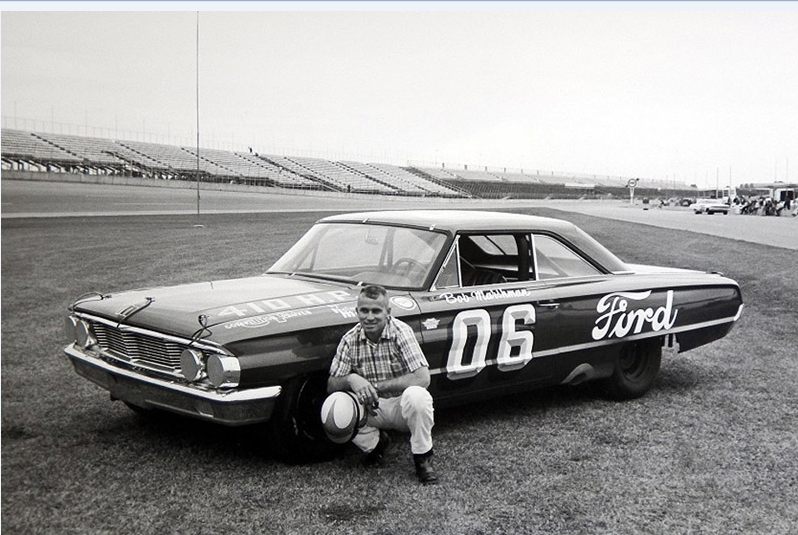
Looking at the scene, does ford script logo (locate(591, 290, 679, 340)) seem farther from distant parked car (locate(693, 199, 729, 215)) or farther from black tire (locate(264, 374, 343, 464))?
distant parked car (locate(693, 199, 729, 215))

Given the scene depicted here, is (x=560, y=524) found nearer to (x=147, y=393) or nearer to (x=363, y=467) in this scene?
(x=363, y=467)

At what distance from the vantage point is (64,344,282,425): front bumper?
11.0ft

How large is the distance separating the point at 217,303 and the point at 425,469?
1312 millimetres

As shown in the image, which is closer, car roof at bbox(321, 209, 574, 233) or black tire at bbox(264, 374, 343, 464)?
black tire at bbox(264, 374, 343, 464)

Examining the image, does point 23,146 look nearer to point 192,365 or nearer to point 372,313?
point 192,365

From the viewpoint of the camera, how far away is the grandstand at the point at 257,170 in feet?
45.4

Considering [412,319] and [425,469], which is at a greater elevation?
[412,319]

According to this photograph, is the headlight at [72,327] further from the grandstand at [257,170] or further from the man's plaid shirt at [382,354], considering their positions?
the grandstand at [257,170]

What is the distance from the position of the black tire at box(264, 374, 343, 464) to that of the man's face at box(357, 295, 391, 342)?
1.25ft


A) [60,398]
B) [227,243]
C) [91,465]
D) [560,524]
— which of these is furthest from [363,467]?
[227,243]

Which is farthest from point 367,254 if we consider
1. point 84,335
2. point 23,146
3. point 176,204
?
point 176,204

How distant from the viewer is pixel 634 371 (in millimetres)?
5195

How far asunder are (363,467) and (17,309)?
5.57m

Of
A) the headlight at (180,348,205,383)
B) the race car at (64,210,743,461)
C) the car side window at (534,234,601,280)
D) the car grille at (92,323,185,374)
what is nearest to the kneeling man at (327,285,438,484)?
the race car at (64,210,743,461)
